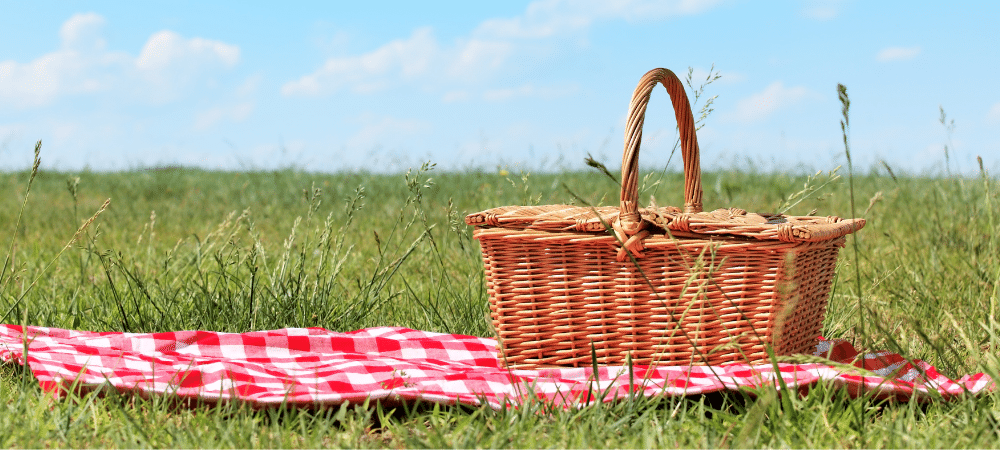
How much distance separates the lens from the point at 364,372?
1.78 metres

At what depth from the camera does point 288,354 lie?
206 cm

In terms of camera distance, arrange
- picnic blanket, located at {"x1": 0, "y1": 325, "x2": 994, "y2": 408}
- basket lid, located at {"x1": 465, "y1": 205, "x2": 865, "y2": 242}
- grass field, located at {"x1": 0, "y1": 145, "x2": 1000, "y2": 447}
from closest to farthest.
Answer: grass field, located at {"x1": 0, "y1": 145, "x2": 1000, "y2": 447} → picnic blanket, located at {"x1": 0, "y1": 325, "x2": 994, "y2": 408} → basket lid, located at {"x1": 465, "y1": 205, "x2": 865, "y2": 242}

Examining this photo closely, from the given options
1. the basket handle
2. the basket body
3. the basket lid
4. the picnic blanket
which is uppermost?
the basket handle

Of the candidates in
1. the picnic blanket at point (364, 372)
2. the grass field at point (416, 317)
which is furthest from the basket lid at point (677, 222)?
the picnic blanket at point (364, 372)

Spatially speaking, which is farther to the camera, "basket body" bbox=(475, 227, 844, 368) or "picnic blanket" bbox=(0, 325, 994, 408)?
"basket body" bbox=(475, 227, 844, 368)

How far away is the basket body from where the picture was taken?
1692 mm

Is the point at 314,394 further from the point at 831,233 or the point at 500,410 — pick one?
the point at 831,233

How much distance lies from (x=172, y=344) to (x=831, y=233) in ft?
5.56

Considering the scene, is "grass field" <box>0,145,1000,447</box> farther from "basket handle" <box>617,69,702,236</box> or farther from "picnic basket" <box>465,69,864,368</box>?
"basket handle" <box>617,69,702,236</box>

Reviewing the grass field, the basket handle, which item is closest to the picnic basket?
the basket handle

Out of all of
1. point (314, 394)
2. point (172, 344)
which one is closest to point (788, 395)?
point (314, 394)

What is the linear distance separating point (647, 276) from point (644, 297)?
55mm

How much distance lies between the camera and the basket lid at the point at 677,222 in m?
1.63

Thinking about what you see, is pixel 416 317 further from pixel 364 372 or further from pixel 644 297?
pixel 644 297
